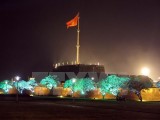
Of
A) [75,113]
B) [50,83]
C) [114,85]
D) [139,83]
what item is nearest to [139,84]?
[139,83]

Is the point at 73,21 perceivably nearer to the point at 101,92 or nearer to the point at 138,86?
the point at 101,92

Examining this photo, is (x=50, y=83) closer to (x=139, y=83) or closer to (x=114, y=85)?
(x=114, y=85)

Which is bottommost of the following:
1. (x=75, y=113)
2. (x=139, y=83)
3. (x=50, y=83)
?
(x=75, y=113)

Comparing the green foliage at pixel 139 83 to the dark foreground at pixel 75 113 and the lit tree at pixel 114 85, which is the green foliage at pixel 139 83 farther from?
the dark foreground at pixel 75 113

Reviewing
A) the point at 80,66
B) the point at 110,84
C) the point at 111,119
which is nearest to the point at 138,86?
the point at 110,84

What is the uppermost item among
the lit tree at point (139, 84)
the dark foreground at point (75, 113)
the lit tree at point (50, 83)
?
the lit tree at point (50, 83)

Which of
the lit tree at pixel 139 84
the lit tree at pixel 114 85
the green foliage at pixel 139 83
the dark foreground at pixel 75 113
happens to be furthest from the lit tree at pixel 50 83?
the dark foreground at pixel 75 113

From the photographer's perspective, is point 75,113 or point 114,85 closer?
point 75,113

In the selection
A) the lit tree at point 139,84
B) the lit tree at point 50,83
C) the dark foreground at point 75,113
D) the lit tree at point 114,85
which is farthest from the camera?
the lit tree at point 50,83

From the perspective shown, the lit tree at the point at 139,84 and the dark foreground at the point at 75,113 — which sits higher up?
the lit tree at the point at 139,84

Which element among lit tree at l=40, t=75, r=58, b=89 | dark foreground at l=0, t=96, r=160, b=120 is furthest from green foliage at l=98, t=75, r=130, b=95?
dark foreground at l=0, t=96, r=160, b=120

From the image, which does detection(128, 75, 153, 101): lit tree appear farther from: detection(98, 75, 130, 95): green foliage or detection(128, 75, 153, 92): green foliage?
detection(98, 75, 130, 95): green foliage

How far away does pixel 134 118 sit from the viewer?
26859 millimetres

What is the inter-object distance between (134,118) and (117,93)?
39085mm
